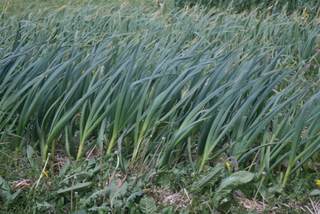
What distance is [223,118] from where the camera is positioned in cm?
228

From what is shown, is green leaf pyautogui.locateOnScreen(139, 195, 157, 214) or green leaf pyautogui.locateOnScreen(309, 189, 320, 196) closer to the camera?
green leaf pyautogui.locateOnScreen(139, 195, 157, 214)

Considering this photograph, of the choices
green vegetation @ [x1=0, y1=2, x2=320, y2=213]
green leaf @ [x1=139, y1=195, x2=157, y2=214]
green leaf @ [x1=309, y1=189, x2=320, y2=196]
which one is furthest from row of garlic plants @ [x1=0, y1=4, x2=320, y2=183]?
green leaf @ [x1=139, y1=195, x2=157, y2=214]

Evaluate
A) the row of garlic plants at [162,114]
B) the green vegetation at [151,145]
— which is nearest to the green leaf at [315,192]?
the green vegetation at [151,145]

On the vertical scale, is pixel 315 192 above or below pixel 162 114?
below

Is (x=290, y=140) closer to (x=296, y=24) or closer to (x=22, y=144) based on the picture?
(x=22, y=144)

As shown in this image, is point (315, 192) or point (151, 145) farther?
point (151, 145)

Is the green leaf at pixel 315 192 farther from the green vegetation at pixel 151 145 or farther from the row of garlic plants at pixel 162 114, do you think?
the row of garlic plants at pixel 162 114

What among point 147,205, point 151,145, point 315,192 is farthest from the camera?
point 151,145

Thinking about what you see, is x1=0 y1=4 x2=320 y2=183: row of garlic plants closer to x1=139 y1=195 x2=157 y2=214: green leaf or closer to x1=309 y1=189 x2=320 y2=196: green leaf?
x1=309 y1=189 x2=320 y2=196: green leaf

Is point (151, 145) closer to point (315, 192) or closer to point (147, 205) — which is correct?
point (147, 205)

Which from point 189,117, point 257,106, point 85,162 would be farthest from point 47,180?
point 257,106

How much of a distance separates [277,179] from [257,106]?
37 centimetres

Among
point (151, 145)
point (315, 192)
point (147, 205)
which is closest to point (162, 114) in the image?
point (151, 145)

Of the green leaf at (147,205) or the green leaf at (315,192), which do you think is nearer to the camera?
the green leaf at (147,205)
